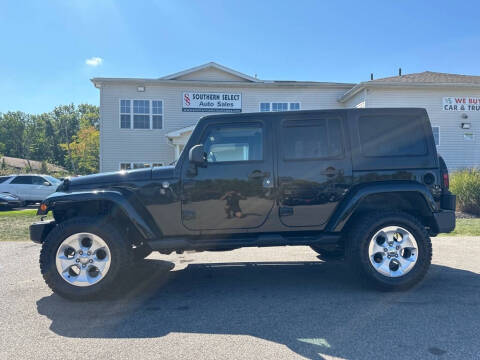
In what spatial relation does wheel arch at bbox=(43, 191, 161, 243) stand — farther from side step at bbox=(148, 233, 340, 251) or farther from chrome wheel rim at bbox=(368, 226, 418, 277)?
chrome wheel rim at bbox=(368, 226, 418, 277)

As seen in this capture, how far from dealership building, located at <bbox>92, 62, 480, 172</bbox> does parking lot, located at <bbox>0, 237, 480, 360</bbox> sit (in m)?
12.4

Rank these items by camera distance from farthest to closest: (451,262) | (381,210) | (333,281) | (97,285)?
(451,262), (333,281), (381,210), (97,285)

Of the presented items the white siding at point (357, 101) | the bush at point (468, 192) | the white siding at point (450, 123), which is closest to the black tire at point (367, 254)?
the bush at point (468, 192)

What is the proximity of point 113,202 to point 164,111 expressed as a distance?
14262 millimetres

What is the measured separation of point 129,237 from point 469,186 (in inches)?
437

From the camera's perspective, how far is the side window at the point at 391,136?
4000 millimetres

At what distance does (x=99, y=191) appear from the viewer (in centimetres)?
373

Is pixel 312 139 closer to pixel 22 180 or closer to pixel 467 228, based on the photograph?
pixel 467 228

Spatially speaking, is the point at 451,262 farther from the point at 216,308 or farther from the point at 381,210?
the point at 216,308

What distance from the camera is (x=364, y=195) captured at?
149 inches

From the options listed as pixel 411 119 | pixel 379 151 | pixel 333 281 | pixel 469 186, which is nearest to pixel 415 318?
pixel 333 281

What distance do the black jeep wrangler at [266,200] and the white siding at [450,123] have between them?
1444 cm

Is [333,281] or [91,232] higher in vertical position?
[91,232]

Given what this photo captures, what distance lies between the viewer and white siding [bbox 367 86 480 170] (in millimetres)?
16578
